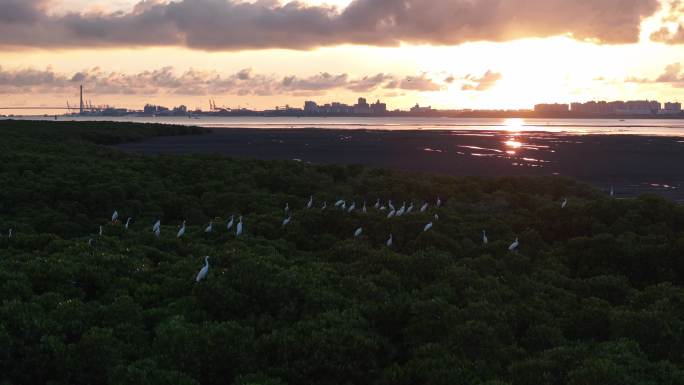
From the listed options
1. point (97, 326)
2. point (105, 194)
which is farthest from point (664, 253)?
point (105, 194)

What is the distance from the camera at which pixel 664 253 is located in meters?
19.5

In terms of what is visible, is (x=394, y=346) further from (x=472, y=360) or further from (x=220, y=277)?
(x=220, y=277)

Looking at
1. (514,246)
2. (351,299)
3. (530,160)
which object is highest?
(530,160)

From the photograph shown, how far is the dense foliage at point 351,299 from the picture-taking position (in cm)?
1198

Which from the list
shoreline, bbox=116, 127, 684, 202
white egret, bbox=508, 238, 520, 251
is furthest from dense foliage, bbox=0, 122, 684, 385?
shoreline, bbox=116, 127, 684, 202

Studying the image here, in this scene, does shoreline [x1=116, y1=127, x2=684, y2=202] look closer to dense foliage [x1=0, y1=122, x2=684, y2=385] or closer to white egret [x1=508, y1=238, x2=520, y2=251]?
dense foliage [x1=0, y1=122, x2=684, y2=385]

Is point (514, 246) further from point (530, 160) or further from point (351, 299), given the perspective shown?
point (530, 160)

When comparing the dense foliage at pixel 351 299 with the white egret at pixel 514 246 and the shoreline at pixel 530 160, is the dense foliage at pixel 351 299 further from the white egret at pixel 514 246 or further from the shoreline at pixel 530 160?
the shoreline at pixel 530 160

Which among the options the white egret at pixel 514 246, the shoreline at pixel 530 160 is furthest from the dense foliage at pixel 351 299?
the shoreline at pixel 530 160

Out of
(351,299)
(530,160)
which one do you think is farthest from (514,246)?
(530,160)

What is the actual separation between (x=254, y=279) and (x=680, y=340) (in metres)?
9.65

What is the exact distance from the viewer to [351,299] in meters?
15.2

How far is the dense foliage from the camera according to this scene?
472 inches

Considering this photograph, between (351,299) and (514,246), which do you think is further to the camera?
(514,246)
